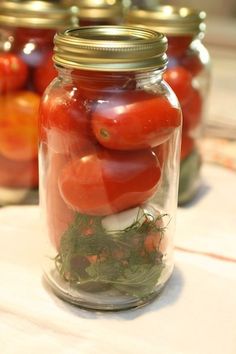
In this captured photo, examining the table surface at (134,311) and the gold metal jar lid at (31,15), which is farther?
the gold metal jar lid at (31,15)

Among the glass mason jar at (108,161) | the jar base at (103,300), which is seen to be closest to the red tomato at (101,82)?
the glass mason jar at (108,161)

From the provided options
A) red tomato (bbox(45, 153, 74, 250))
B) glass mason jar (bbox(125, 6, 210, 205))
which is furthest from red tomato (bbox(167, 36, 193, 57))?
red tomato (bbox(45, 153, 74, 250))

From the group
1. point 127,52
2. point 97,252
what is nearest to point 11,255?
point 97,252

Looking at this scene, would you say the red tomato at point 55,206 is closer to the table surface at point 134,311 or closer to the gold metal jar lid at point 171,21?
the table surface at point 134,311

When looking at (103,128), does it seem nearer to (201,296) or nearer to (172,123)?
(172,123)

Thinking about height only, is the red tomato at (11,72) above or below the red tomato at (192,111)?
above

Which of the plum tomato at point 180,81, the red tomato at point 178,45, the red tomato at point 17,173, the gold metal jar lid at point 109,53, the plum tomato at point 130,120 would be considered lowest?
the red tomato at point 17,173
